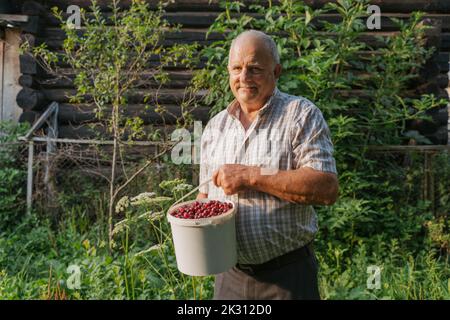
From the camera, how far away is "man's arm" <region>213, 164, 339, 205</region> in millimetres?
1973

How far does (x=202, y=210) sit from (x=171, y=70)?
4853 millimetres

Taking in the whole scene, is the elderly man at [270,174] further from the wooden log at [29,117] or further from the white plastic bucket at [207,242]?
the wooden log at [29,117]

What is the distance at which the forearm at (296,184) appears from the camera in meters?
1.97

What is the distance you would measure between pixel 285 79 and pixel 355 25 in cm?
82

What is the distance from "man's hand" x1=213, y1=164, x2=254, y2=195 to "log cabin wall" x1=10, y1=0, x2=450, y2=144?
4.36 meters

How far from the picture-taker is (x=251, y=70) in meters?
2.15

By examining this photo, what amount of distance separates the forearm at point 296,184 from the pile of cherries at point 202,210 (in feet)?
0.61

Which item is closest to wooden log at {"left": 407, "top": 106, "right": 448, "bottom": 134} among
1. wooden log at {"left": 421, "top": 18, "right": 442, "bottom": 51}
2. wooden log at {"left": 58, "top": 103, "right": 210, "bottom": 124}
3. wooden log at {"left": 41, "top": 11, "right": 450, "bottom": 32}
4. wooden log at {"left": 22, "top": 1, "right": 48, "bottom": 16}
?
wooden log at {"left": 421, "top": 18, "right": 442, "bottom": 51}

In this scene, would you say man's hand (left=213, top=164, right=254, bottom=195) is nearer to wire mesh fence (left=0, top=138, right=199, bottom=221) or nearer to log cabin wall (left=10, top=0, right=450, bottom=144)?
wire mesh fence (left=0, top=138, right=199, bottom=221)

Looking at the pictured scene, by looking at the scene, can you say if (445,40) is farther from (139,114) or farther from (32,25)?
(32,25)

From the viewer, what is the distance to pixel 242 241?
84.8 inches

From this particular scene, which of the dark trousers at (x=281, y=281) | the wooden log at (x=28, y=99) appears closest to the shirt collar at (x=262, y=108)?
the dark trousers at (x=281, y=281)

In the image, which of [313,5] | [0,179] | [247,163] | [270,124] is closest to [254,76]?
[270,124]

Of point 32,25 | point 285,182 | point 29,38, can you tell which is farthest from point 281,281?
point 32,25
